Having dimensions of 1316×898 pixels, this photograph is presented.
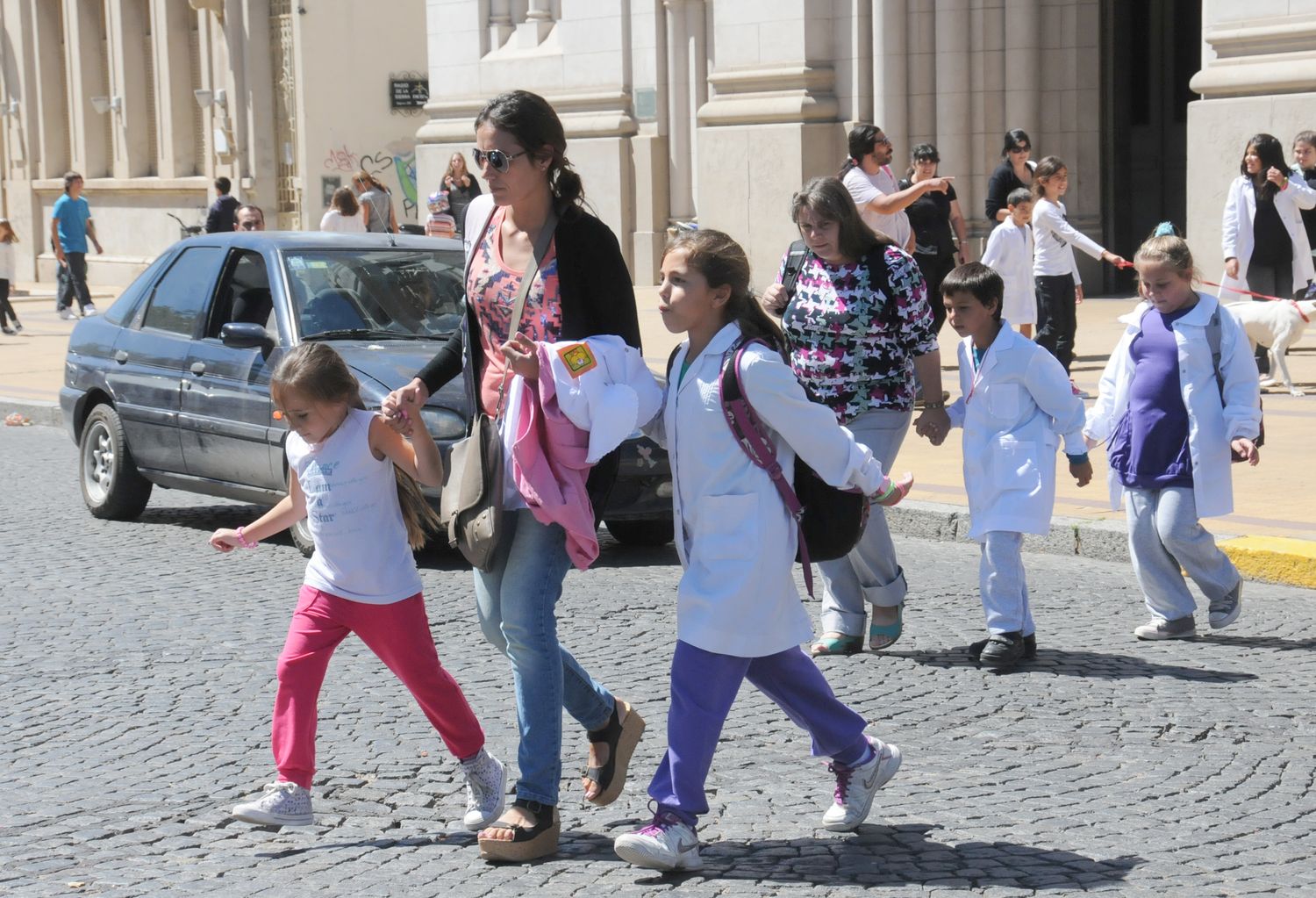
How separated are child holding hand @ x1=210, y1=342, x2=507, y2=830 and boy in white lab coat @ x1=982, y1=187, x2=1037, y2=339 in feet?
29.2

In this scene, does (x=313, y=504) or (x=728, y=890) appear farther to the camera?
(x=313, y=504)

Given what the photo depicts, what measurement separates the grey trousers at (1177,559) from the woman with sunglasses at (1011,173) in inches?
307

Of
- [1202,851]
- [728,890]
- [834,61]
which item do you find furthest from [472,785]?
[834,61]

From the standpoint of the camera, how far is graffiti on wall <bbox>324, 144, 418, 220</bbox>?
99.6 feet

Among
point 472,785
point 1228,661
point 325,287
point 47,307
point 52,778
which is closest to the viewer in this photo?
point 472,785

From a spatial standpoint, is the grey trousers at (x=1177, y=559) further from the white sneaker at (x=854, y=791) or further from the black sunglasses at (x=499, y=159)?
the black sunglasses at (x=499, y=159)

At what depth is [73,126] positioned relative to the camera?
3403 cm

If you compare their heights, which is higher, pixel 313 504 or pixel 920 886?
pixel 313 504

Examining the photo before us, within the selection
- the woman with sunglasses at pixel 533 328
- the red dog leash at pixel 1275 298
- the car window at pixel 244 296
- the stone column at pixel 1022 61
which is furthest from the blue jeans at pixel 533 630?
the stone column at pixel 1022 61

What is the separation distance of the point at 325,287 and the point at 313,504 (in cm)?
464

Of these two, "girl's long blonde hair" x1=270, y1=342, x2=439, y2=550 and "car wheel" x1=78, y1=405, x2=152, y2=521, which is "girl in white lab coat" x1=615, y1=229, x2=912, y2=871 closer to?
"girl's long blonde hair" x1=270, y1=342, x2=439, y2=550

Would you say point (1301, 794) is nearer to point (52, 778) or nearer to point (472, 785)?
point (472, 785)

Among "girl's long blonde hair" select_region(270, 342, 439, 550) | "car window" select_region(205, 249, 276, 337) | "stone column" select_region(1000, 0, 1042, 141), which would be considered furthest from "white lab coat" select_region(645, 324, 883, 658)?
"stone column" select_region(1000, 0, 1042, 141)

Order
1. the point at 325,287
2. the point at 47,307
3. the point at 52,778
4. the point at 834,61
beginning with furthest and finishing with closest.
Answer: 1. the point at 47,307
2. the point at 834,61
3. the point at 325,287
4. the point at 52,778
